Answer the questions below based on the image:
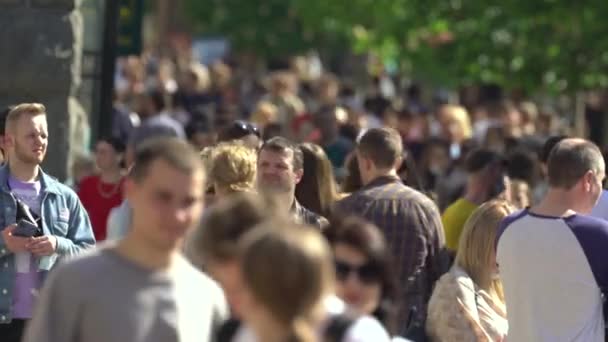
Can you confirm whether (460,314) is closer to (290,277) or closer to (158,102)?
(290,277)

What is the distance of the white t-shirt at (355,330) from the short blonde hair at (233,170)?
3436mm

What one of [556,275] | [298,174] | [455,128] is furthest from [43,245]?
[455,128]

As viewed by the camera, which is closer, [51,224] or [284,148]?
[51,224]

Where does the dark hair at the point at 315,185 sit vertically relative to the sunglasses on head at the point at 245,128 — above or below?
below

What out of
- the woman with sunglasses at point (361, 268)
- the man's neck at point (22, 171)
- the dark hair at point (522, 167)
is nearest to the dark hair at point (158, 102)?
the dark hair at point (522, 167)

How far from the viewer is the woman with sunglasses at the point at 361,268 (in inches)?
249

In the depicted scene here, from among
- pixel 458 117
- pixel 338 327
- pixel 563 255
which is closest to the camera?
pixel 338 327

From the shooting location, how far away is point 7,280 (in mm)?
9641

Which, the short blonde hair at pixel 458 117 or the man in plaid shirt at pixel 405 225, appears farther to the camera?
the short blonde hair at pixel 458 117

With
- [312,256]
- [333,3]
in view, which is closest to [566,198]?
[312,256]

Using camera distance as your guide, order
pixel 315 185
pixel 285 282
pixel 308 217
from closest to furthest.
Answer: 1. pixel 285 282
2. pixel 308 217
3. pixel 315 185

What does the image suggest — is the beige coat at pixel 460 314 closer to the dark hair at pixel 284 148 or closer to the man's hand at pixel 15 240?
the dark hair at pixel 284 148

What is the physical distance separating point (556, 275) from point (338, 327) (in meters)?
3.61

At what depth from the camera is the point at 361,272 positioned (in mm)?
6328
